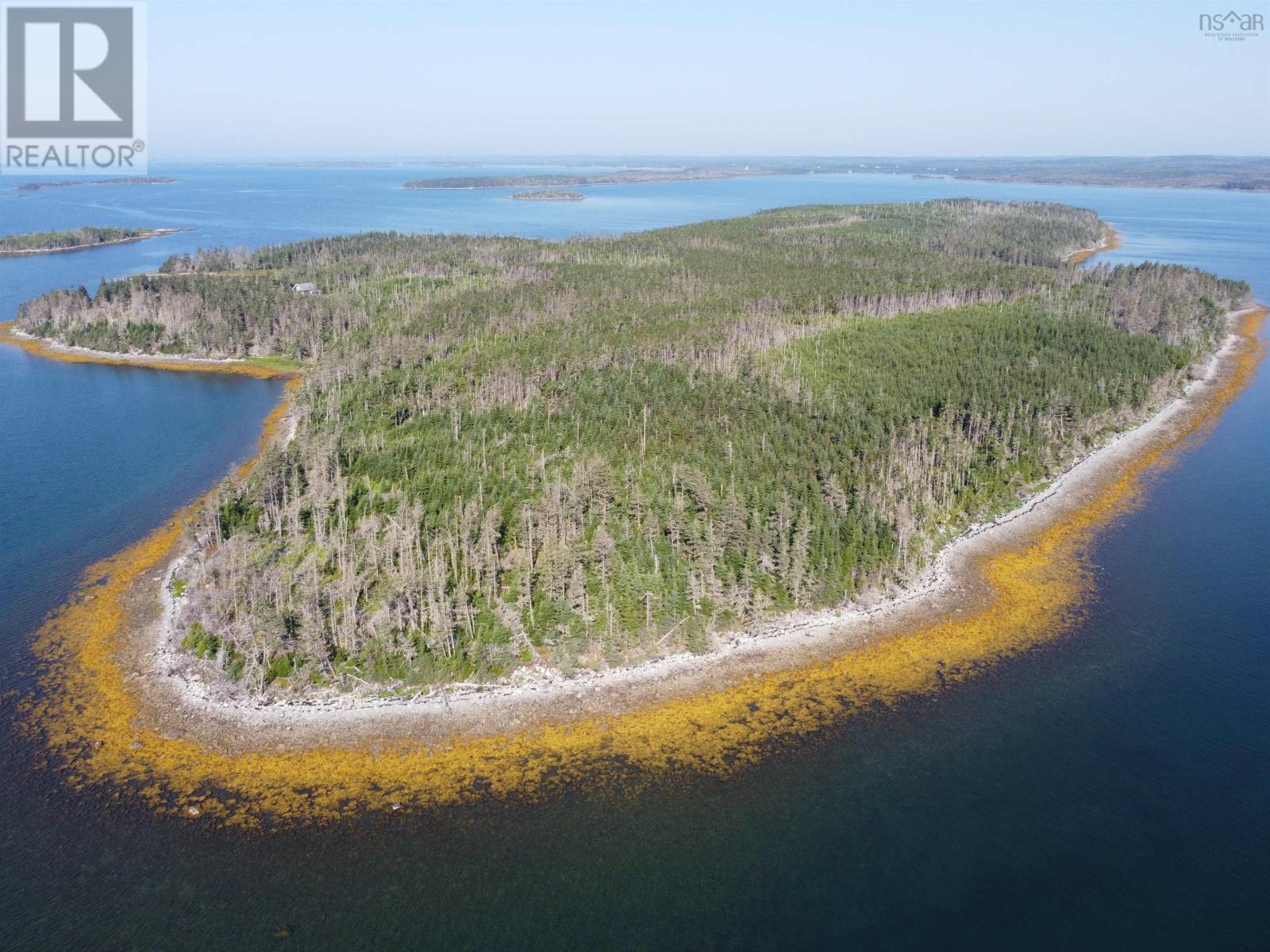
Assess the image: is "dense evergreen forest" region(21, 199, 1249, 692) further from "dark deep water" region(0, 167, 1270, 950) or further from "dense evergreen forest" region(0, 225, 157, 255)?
Answer: "dense evergreen forest" region(0, 225, 157, 255)

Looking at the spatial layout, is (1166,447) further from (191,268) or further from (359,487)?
(191,268)

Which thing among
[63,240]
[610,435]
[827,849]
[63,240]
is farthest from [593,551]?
[63,240]

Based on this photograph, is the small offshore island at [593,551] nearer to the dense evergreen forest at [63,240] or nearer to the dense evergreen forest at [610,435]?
the dense evergreen forest at [610,435]

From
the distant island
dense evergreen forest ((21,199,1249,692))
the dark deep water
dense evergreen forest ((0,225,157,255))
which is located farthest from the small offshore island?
dense evergreen forest ((0,225,157,255))

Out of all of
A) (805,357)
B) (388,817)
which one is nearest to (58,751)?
(388,817)

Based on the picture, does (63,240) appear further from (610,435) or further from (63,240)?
(610,435)

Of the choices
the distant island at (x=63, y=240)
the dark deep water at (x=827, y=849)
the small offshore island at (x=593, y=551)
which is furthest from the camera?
the distant island at (x=63, y=240)

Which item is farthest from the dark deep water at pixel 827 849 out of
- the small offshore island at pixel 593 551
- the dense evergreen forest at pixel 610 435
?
the dense evergreen forest at pixel 610 435
